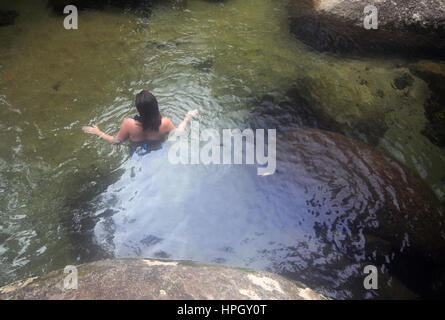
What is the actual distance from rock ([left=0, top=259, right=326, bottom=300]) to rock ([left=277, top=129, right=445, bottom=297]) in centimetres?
92

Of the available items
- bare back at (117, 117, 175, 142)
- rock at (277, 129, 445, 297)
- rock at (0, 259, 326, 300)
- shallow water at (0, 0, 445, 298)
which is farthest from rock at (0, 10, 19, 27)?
rock at (277, 129, 445, 297)

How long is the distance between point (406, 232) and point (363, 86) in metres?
2.99

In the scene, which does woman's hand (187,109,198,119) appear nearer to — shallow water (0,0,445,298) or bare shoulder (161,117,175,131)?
shallow water (0,0,445,298)

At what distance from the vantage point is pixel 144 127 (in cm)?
380

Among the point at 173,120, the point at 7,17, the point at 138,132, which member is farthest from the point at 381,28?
the point at 7,17

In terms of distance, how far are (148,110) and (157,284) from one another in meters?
2.10

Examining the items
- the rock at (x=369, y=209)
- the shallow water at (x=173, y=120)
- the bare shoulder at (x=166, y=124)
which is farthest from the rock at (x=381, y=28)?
the bare shoulder at (x=166, y=124)

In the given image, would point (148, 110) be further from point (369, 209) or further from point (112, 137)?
point (369, 209)

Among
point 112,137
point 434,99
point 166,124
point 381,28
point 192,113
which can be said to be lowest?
point 112,137

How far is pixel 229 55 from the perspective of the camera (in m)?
5.75

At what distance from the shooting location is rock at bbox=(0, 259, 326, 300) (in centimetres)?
213

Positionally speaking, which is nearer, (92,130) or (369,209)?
(369,209)

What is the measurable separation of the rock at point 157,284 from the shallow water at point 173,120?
0.54 metres

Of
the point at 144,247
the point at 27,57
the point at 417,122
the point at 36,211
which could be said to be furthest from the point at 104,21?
the point at 417,122
